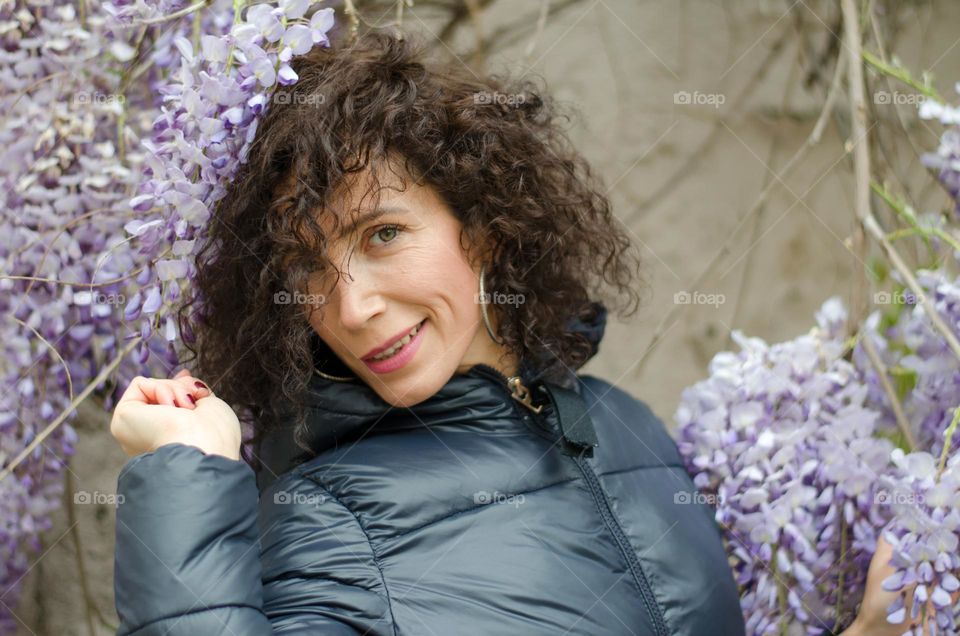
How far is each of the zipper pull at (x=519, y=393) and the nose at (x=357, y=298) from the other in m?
0.21

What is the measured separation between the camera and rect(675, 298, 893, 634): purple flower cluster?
1338 millimetres

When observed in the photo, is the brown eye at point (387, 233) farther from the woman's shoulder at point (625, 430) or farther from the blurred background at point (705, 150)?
the blurred background at point (705, 150)

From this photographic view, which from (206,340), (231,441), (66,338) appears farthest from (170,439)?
(66,338)

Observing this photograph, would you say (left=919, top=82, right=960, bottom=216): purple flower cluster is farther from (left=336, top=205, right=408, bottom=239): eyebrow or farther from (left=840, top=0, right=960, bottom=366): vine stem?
(left=336, top=205, right=408, bottom=239): eyebrow

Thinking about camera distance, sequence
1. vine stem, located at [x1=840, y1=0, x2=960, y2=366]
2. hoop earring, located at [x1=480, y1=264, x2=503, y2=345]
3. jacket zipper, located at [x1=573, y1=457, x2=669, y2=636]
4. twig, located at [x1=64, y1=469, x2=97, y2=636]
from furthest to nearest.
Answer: twig, located at [x1=64, y1=469, x2=97, y2=636]
vine stem, located at [x1=840, y1=0, x2=960, y2=366]
hoop earring, located at [x1=480, y1=264, x2=503, y2=345]
jacket zipper, located at [x1=573, y1=457, x2=669, y2=636]

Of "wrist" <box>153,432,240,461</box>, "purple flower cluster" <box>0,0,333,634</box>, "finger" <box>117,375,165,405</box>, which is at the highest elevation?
"wrist" <box>153,432,240,461</box>

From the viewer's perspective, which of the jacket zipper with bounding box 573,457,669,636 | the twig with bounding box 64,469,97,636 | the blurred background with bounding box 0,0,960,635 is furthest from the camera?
the blurred background with bounding box 0,0,960,635

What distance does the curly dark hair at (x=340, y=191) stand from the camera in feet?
3.91

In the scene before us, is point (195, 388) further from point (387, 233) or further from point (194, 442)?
point (387, 233)

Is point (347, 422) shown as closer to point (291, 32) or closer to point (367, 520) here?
point (367, 520)

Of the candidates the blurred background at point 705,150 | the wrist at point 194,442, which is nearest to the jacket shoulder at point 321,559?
the wrist at point 194,442

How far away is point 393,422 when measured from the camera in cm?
127

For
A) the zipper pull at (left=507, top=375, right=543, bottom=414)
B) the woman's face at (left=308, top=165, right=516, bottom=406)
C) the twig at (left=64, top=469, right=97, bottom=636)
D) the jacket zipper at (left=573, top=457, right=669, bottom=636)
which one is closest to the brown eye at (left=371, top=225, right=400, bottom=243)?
the woman's face at (left=308, top=165, right=516, bottom=406)

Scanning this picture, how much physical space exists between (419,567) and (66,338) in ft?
2.62
